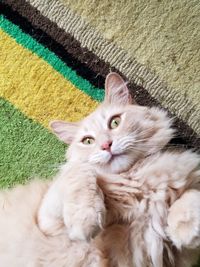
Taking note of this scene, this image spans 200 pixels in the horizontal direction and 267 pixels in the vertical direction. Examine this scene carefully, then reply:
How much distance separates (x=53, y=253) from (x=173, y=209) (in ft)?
1.12

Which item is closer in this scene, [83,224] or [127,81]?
[83,224]

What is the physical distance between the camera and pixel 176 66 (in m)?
1.53

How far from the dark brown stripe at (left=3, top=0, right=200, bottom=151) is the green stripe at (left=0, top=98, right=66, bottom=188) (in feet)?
0.87

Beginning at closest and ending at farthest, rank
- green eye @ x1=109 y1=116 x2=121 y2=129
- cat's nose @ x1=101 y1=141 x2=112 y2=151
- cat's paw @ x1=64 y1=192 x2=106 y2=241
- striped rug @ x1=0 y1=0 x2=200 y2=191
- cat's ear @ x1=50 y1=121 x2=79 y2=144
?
1. cat's paw @ x1=64 y1=192 x2=106 y2=241
2. cat's nose @ x1=101 y1=141 x2=112 y2=151
3. green eye @ x1=109 y1=116 x2=121 y2=129
4. cat's ear @ x1=50 y1=121 x2=79 y2=144
5. striped rug @ x1=0 y1=0 x2=200 y2=191

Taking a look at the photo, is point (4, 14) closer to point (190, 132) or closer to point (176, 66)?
point (176, 66)

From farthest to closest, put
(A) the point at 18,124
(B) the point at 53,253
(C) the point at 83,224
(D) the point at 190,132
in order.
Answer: (A) the point at 18,124 < (D) the point at 190,132 < (B) the point at 53,253 < (C) the point at 83,224

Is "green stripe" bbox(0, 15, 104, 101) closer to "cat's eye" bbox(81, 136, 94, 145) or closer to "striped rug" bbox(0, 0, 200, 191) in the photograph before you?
"striped rug" bbox(0, 0, 200, 191)

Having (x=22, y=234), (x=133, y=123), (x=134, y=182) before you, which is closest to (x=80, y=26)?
(x=133, y=123)

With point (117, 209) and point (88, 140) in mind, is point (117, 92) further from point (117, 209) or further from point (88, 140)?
point (117, 209)

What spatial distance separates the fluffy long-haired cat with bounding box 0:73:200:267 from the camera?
1.09 metres

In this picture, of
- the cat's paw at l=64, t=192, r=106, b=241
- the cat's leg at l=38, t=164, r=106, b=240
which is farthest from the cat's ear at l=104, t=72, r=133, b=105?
the cat's paw at l=64, t=192, r=106, b=241

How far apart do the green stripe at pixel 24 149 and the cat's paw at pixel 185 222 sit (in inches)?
23.4

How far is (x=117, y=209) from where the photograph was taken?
118 cm

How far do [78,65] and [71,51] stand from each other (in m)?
0.06
